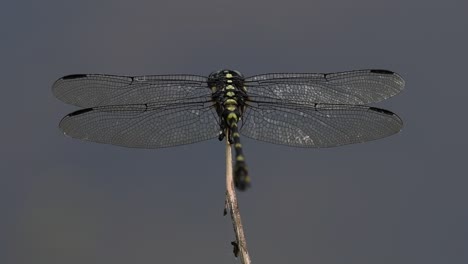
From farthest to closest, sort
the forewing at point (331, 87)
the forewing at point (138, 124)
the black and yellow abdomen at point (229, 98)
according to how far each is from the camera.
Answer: the forewing at point (331, 87)
the forewing at point (138, 124)
the black and yellow abdomen at point (229, 98)

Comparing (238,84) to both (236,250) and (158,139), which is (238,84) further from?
(236,250)

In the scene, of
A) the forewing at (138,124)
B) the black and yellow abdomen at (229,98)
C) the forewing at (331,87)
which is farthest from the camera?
the forewing at (331,87)

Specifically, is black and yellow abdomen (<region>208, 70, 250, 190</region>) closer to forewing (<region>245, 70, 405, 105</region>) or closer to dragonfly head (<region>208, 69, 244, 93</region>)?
dragonfly head (<region>208, 69, 244, 93</region>)

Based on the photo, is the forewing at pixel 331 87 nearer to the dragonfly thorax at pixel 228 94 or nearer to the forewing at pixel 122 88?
the dragonfly thorax at pixel 228 94

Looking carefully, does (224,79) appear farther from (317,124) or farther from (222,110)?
(317,124)

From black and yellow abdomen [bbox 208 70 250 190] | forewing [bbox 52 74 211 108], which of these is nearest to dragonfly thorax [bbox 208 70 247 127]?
black and yellow abdomen [bbox 208 70 250 190]

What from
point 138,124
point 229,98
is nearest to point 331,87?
point 229,98

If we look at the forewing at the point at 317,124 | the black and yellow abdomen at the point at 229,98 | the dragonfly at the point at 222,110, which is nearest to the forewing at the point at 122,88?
the dragonfly at the point at 222,110

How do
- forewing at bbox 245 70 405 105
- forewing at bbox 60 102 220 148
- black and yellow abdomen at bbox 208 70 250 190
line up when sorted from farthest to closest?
forewing at bbox 245 70 405 105 < forewing at bbox 60 102 220 148 < black and yellow abdomen at bbox 208 70 250 190
